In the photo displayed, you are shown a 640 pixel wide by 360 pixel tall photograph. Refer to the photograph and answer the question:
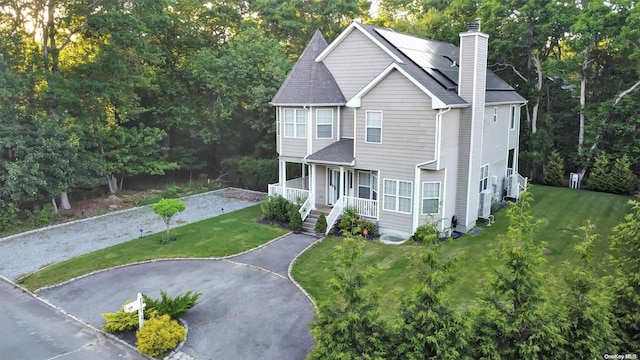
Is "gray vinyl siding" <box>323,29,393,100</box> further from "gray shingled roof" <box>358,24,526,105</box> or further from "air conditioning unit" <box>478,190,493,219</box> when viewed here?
→ "air conditioning unit" <box>478,190,493,219</box>

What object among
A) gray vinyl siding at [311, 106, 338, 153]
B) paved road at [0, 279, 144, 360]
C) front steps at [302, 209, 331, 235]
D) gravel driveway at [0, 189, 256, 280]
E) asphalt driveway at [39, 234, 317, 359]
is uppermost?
gray vinyl siding at [311, 106, 338, 153]

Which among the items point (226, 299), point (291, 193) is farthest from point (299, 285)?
point (291, 193)

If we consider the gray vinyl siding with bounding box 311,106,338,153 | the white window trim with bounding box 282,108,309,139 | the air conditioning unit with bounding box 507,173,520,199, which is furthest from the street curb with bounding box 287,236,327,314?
the air conditioning unit with bounding box 507,173,520,199

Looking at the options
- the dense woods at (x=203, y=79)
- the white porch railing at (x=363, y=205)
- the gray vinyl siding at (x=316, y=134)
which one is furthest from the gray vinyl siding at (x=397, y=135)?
the dense woods at (x=203, y=79)

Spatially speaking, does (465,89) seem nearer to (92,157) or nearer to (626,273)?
(626,273)

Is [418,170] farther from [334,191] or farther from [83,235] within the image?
[83,235]

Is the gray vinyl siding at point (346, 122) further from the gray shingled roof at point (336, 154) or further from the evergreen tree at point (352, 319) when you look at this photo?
the evergreen tree at point (352, 319)
